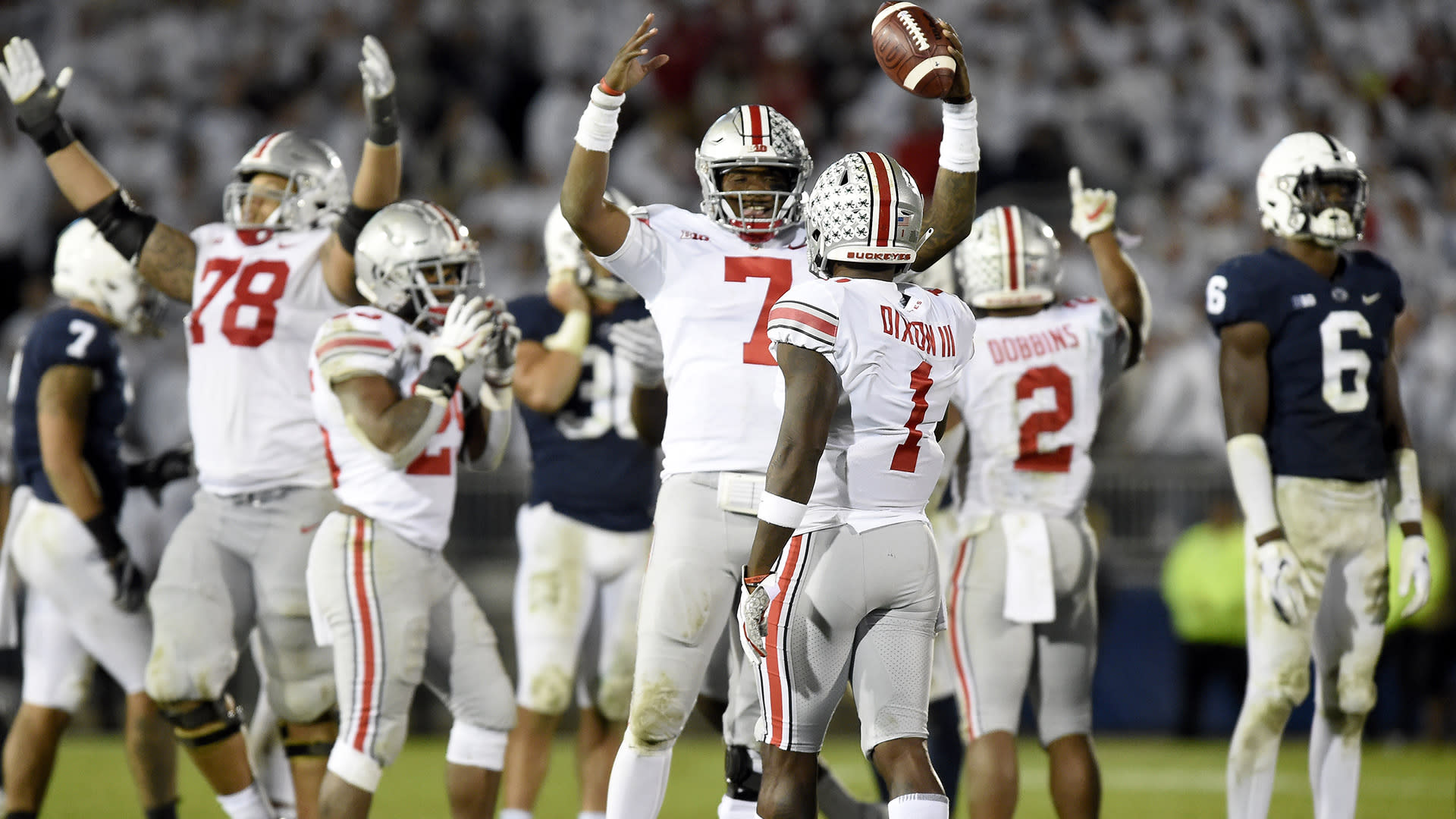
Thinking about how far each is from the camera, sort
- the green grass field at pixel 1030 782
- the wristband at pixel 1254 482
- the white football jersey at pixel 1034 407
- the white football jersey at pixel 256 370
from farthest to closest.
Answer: the green grass field at pixel 1030 782 → the white football jersey at pixel 256 370 → the white football jersey at pixel 1034 407 → the wristband at pixel 1254 482

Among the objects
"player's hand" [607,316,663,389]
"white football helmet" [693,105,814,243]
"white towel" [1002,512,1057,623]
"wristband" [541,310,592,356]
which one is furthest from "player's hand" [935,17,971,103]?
"wristband" [541,310,592,356]

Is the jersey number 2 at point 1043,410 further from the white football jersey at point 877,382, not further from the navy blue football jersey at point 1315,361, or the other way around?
the white football jersey at point 877,382

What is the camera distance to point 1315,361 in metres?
5.31

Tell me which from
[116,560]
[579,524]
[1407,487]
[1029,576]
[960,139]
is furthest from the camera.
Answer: [579,524]

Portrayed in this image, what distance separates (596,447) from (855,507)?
89.5 inches

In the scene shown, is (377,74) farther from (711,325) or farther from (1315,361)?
(1315,361)

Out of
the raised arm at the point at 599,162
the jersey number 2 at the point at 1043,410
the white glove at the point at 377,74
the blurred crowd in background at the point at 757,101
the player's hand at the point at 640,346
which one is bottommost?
the jersey number 2 at the point at 1043,410

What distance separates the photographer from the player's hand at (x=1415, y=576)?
5285 mm

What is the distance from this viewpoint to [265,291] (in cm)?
553

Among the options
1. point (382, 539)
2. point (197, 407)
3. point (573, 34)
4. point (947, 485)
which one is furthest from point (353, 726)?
point (573, 34)

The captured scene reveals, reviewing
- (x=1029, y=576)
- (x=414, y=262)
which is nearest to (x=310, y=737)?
(x=414, y=262)

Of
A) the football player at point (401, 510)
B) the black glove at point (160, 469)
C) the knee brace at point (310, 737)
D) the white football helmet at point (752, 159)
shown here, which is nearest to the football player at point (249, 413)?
the knee brace at point (310, 737)

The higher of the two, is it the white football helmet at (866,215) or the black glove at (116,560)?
the white football helmet at (866,215)

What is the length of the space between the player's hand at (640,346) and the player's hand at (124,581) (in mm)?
1993
